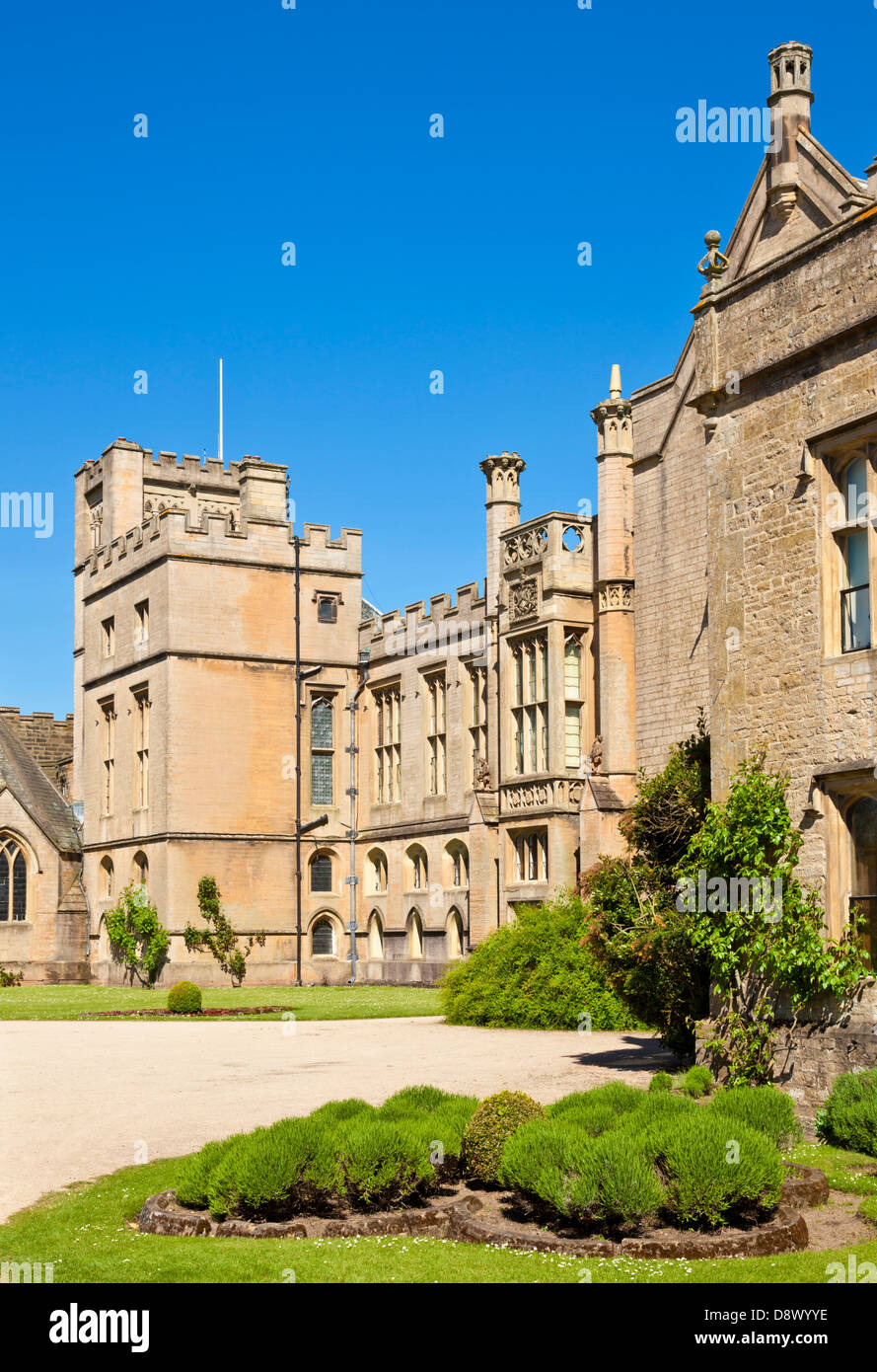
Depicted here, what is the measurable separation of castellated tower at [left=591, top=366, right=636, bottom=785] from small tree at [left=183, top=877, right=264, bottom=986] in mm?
14768

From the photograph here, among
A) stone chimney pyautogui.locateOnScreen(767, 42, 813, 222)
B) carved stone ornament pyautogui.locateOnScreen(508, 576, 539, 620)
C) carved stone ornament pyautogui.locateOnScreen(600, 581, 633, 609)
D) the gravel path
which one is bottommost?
the gravel path

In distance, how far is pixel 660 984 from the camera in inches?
610

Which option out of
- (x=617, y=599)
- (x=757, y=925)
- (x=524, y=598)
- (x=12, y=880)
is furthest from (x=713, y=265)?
(x=12, y=880)

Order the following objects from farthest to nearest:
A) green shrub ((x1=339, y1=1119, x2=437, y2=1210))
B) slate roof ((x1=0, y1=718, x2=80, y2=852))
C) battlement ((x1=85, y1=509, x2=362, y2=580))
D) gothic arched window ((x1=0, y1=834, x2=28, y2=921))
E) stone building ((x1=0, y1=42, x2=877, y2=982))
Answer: slate roof ((x1=0, y1=718, x2=80, y2=852))
gothic arched window ((x1=0, y1=834, x2=28, y2=921))
battlement ((x1=85, y1=509, x2=362, y2=580))
stone building ((x1=0, y1=42, x2=877, y2=982))
green shrub ((x1=339, y1=1119, x2=437, y2=1210))

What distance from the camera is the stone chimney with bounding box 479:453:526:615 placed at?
3428 cm

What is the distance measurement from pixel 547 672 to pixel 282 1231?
931 inches

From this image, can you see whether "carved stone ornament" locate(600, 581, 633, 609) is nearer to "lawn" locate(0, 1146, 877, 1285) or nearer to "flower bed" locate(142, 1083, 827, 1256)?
"flower bed" locate(142, 1083, 827, 1256)

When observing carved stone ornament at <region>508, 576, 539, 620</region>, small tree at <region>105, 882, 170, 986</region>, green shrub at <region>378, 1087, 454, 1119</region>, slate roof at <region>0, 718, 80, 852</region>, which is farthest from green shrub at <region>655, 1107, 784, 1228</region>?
slate roof at <region>0, 718, 80, 852</region>

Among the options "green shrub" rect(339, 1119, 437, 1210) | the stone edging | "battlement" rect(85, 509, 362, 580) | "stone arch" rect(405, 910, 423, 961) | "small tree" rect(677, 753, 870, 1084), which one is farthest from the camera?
"battlement" rect(85, 509, 362, 580)

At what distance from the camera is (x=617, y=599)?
29219 millimetres

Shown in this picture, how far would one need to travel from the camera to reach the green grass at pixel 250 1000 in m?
26.8

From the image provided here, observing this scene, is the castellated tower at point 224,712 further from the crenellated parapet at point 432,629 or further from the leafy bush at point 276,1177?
the leafy bush at point 276,1177
